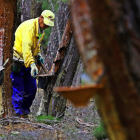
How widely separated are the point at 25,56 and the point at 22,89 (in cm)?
90

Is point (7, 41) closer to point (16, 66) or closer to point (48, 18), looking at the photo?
point (16, 66)

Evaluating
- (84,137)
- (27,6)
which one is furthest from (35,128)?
(27,6)

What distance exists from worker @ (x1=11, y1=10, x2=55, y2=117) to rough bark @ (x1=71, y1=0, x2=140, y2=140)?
4.46 meters

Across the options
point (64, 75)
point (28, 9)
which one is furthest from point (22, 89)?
point (28, 9)

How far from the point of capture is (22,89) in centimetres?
A: 643

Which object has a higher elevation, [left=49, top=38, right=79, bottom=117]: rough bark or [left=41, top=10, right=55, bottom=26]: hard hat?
[left=41, top=10, right=55, bottom=26]: hard hat

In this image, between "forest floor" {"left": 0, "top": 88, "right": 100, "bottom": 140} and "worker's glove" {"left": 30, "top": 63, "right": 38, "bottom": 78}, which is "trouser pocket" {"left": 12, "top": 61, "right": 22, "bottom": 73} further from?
"forest floor" {"left": 0, "top": 88, "right": 100, "bottom": 140}

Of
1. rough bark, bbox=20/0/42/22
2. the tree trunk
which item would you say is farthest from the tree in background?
rough bark, bbox=20/0/42/22

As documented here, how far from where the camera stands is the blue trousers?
6.30 metres

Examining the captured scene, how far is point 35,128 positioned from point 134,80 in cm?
350

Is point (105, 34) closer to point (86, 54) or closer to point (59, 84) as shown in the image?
point (86, 54)

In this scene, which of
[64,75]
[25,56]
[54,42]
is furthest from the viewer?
[54,42]

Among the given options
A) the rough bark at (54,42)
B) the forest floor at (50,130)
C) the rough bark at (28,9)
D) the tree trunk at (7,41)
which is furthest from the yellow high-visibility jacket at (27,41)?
the rough bark at (28,9)

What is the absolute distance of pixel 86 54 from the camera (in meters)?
1.57
